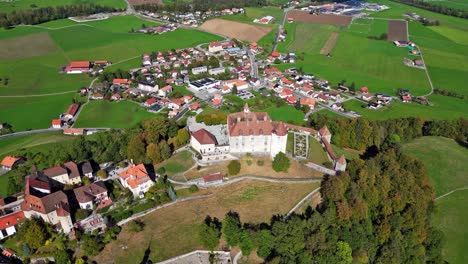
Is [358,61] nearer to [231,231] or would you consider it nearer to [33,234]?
[231,231]

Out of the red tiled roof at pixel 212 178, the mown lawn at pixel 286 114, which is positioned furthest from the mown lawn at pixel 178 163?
the mown lawn at pixel 286 114

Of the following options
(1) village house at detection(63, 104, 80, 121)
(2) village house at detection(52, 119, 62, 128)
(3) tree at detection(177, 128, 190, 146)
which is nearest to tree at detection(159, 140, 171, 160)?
(3) tree at detection(177, 128, 190, 146)

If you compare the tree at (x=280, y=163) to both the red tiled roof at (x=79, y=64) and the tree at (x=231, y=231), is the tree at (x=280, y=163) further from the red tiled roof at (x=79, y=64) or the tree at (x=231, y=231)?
the red tiled roof at (x=79, y=64)

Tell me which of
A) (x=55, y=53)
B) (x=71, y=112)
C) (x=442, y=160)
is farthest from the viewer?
(x=55, y=53)

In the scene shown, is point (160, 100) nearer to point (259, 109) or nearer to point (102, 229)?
point (259, 109)

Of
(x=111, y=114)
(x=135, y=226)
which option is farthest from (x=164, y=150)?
(x=111, y=114)
